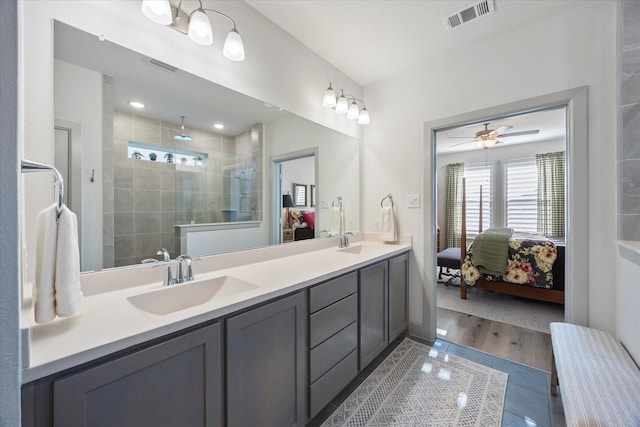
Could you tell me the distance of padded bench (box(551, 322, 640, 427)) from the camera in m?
0.91

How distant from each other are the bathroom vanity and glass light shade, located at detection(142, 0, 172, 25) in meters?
1.16

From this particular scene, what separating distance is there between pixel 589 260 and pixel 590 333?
1.49ft

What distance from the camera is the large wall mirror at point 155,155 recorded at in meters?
1.08

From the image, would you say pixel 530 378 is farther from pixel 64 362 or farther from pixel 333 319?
pixel 64 362

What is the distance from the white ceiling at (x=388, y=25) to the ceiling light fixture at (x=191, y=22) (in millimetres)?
475

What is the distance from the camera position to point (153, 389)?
0.79 m

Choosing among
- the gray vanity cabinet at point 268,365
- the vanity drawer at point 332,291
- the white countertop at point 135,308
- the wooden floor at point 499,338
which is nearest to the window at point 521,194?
the wooden floor at point 499,338

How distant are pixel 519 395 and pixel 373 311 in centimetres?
99

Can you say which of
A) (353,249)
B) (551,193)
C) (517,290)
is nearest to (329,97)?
(353,249)

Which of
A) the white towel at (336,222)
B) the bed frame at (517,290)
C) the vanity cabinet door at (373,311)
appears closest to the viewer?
the vanity cabinet door at (373,311)

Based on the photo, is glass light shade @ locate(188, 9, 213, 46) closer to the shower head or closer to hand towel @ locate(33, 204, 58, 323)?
the shower head

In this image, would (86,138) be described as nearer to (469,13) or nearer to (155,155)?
(155,155)

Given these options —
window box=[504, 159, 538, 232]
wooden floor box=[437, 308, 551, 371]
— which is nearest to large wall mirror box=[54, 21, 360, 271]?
wooden floor box=[437, 308, 551, 371]

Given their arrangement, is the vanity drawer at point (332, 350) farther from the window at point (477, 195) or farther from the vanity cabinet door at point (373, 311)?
the window at point (477, 195)
